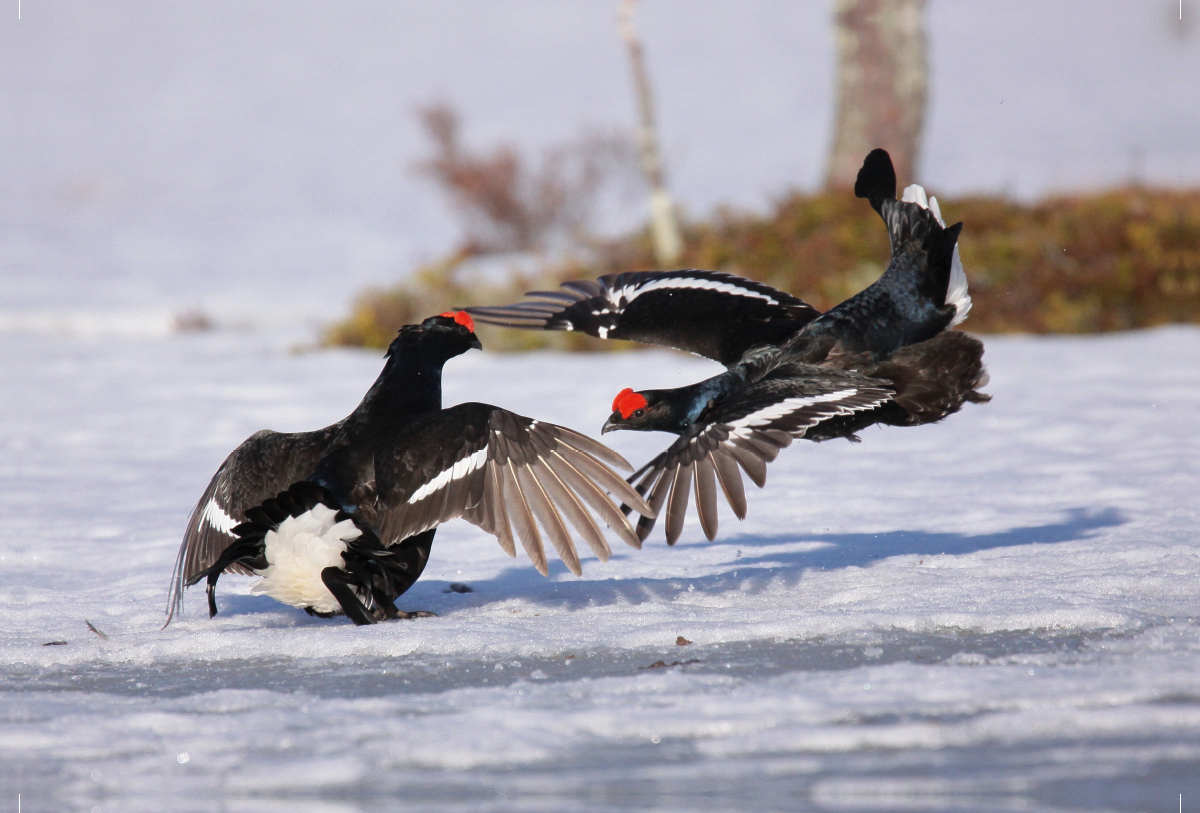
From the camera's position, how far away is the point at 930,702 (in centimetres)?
281

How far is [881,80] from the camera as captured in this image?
45.3ft

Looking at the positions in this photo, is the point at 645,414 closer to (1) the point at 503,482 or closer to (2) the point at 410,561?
(1) the point at 503,482

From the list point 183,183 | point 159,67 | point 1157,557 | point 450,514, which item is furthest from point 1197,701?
point 159,67

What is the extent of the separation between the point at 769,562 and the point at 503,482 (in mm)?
1355

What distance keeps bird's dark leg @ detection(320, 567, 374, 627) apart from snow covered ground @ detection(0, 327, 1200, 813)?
0.21 feet

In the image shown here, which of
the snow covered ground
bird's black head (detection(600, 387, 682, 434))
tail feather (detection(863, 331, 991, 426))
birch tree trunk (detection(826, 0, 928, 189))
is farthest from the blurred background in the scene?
bird's black head (detection(600, 387, 682, 434))

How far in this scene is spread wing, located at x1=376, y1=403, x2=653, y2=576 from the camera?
3.83 metres

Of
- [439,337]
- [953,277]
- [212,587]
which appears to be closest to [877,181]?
[953,277]

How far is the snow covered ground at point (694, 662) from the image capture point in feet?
8.07

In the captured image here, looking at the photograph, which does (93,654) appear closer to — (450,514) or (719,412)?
(450,514)

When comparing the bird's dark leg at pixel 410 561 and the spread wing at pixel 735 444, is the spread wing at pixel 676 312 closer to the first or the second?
the spread wing at pixel 735 444

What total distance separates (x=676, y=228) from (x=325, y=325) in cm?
397

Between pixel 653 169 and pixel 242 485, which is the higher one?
pixel 653 169

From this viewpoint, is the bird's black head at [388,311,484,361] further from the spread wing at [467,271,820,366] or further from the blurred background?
the blurred background
